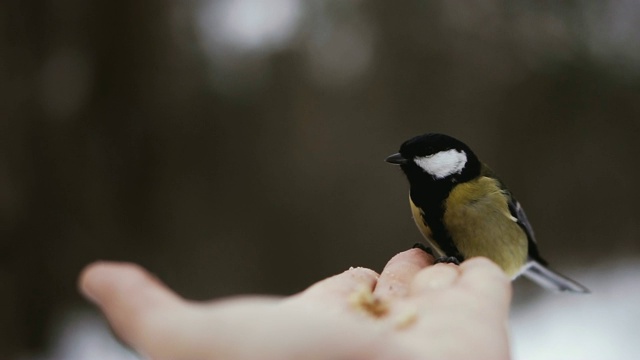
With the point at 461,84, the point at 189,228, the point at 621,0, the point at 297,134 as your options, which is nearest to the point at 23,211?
the point at 189,228

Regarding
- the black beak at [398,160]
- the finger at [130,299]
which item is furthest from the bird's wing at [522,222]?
the finger at [130,299]

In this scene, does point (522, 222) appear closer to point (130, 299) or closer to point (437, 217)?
point (437, 217)

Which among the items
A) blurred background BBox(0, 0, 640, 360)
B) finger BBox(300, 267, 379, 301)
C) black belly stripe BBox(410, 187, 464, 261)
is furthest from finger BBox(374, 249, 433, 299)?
blurred background BBox(0, 0, 640, 360)

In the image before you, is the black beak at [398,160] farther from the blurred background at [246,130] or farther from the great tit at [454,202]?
the blurred background at [246,130]

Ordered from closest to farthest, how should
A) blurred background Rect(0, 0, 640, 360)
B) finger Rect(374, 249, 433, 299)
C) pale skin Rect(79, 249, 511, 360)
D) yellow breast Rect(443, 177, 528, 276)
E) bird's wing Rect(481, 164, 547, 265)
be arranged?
pale skin Rect(79, 249, 511, 360)
finger Rect(374, 249, 433, 299)
yellow breast Rect(443, 177, 528, 276)
bird's wing Rect(481, 164, 547, 265)
blurred background Rect(0, 0, 640, 360)

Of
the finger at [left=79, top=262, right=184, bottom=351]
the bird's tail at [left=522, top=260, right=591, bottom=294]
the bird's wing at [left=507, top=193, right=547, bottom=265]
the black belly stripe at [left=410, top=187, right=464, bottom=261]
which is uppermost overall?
the finger at [left=79, top=262, right=184, bottom=351]

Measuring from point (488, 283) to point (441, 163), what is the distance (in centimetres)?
59

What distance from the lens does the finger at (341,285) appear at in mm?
→ 737

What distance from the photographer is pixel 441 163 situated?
124 cm

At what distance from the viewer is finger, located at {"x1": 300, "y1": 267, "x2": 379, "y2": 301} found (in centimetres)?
74

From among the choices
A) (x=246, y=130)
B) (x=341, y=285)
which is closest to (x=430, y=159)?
(x=341, y=285)

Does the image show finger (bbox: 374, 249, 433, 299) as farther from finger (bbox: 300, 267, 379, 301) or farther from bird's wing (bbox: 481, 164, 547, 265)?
bird's wing (bbox: 481, 164, 547, 265)

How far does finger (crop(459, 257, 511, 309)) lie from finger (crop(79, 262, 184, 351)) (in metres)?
0.31

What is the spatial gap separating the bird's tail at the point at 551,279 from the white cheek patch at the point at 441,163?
0.37 metres
